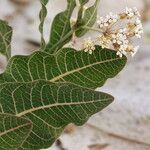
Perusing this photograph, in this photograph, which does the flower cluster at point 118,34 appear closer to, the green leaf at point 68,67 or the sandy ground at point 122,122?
the green leaf at point 68,67

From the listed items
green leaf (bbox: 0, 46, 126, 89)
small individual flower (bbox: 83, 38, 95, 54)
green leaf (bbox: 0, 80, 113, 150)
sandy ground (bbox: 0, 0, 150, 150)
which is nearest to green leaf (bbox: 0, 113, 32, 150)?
green leaf (bbox: 0, 80, 113, 150)

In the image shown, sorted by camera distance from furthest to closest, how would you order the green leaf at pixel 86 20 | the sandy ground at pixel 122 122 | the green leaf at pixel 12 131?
the sandy ground at pixel 122 122 → the green leaf at pixel 86 20 → the green leaf at pixel 12 131

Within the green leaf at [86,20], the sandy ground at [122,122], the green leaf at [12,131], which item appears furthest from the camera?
the sandy ground at [122,122]

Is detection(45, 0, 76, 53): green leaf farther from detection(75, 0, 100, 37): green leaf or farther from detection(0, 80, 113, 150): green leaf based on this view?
detection(0, 80, 113, 150): green leaf

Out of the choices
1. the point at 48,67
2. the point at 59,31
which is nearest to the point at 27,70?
the point at 48,67

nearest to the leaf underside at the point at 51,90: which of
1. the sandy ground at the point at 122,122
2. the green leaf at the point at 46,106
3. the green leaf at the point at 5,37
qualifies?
the green leaf at the point at 46,106

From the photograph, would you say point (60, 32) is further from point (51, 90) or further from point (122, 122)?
point (122, 122)

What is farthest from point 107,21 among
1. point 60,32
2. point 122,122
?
point 122,122
